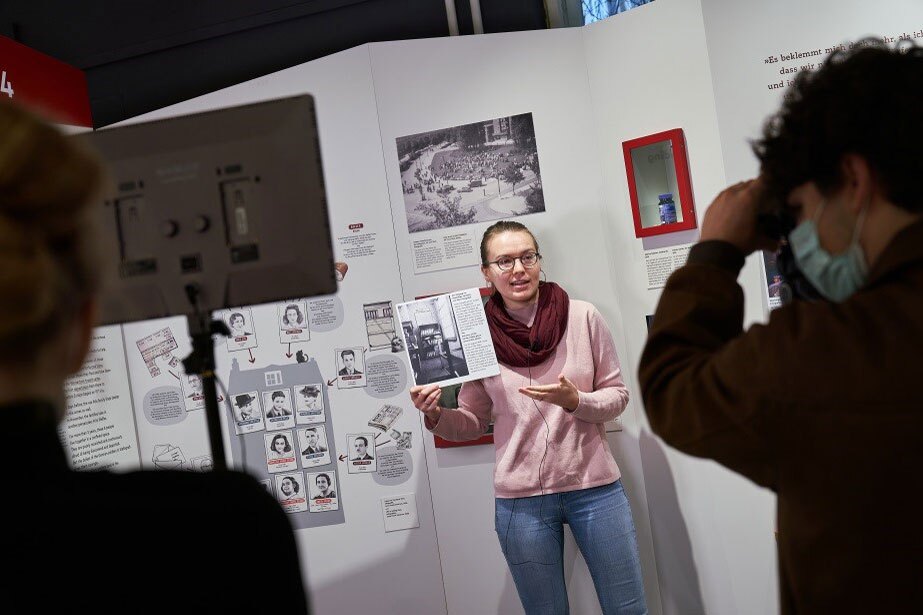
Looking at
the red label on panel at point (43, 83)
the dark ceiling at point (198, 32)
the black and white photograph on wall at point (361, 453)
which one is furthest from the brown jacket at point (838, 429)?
the dark ceiling at point (198, 32)

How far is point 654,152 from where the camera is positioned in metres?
3.39

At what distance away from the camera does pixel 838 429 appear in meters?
0.99

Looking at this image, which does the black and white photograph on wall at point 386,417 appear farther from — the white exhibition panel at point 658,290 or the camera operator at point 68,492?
the camera operator at point 68,492

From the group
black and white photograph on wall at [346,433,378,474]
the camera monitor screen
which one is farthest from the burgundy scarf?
the camera monitor screen

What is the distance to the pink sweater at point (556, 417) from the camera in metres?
3.08

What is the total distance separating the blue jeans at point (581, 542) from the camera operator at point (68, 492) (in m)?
2.41

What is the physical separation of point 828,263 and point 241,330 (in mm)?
3235

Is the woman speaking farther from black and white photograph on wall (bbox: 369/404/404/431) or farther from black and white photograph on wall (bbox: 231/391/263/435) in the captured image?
black and white photograph on wall (bbox: 231/391/263/435)

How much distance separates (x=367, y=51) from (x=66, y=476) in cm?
329

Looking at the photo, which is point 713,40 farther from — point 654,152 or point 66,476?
point 66,476

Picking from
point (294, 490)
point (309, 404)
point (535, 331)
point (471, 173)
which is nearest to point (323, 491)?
point (294, 490)

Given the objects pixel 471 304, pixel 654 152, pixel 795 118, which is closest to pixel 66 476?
pixel 795 118

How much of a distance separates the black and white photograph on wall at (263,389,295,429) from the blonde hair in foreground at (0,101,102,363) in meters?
3.14

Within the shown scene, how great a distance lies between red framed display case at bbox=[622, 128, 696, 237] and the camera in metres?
3.29
